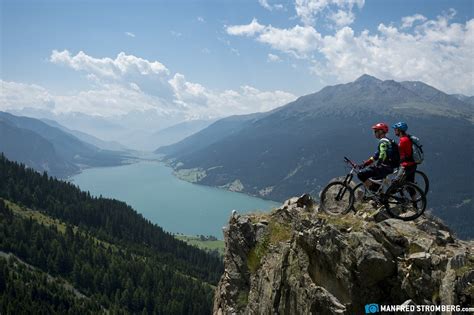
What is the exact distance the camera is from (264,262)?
19.0 m

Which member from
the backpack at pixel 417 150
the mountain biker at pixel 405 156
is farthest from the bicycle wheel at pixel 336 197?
the backpack at pixel 417 150

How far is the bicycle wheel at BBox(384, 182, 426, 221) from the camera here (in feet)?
53.9

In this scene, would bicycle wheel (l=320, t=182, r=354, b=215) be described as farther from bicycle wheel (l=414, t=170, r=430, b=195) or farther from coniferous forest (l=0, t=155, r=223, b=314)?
coniferous forest (l=0, t=155, r=223, b=314)

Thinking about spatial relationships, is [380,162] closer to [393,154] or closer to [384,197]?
[393,154]

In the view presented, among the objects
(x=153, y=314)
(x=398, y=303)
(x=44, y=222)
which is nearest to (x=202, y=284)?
(x=153, y=314)

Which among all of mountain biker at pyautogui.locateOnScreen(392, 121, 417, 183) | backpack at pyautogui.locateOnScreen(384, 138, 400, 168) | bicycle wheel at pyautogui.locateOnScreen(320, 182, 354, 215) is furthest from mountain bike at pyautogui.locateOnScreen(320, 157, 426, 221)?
backpack at pyautogui.locateOnScreen(384, 138, 400, 168)

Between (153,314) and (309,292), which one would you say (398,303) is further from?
(153,314)

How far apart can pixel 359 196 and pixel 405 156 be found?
3.38 meters

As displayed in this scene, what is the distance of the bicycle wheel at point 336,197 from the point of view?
18.3 m

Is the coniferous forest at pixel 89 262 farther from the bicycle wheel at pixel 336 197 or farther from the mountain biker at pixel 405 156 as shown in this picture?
the mountain biker at pixel 405 156

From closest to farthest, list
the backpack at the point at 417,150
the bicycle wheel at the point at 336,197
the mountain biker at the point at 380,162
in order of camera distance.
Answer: the backpack at the point at 417,150 → the mountain biker at the point at 380,162 → the bicycle wheel at the point at 336,197

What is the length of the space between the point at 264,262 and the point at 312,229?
5019 millimetres

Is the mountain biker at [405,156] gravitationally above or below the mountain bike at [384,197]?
above

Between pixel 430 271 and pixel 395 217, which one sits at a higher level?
pixel 395 217
